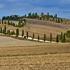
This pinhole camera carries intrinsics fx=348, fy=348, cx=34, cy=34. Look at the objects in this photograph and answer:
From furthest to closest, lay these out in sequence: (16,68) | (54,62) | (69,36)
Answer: (69,36)
(54,62)
(16,68)

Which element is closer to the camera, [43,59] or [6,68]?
[6,68]

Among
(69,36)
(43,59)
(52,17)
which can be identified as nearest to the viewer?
(43,59)

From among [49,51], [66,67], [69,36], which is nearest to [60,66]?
[66,67]

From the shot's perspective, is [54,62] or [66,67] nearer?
[66,67]

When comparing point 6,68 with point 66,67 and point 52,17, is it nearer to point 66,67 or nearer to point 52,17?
point 66,67

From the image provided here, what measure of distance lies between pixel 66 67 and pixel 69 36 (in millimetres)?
25897

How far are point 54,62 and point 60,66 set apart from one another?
1.21 m

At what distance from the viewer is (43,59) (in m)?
19.5

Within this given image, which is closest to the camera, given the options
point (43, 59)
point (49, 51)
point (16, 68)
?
point (16, 68)

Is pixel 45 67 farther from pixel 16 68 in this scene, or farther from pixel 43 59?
pixel 43 59

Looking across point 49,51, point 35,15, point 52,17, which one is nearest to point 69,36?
point 49,51

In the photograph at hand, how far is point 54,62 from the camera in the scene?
18.3 metres

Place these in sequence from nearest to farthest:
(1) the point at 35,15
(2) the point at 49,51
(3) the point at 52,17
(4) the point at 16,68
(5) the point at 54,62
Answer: (4) the point at 16,68 → (5) the point at 54,62 → (2) the point at 49,51 → (3) the point at 52,17 → (1) the point at 35,15

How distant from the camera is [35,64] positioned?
17.8 meters
